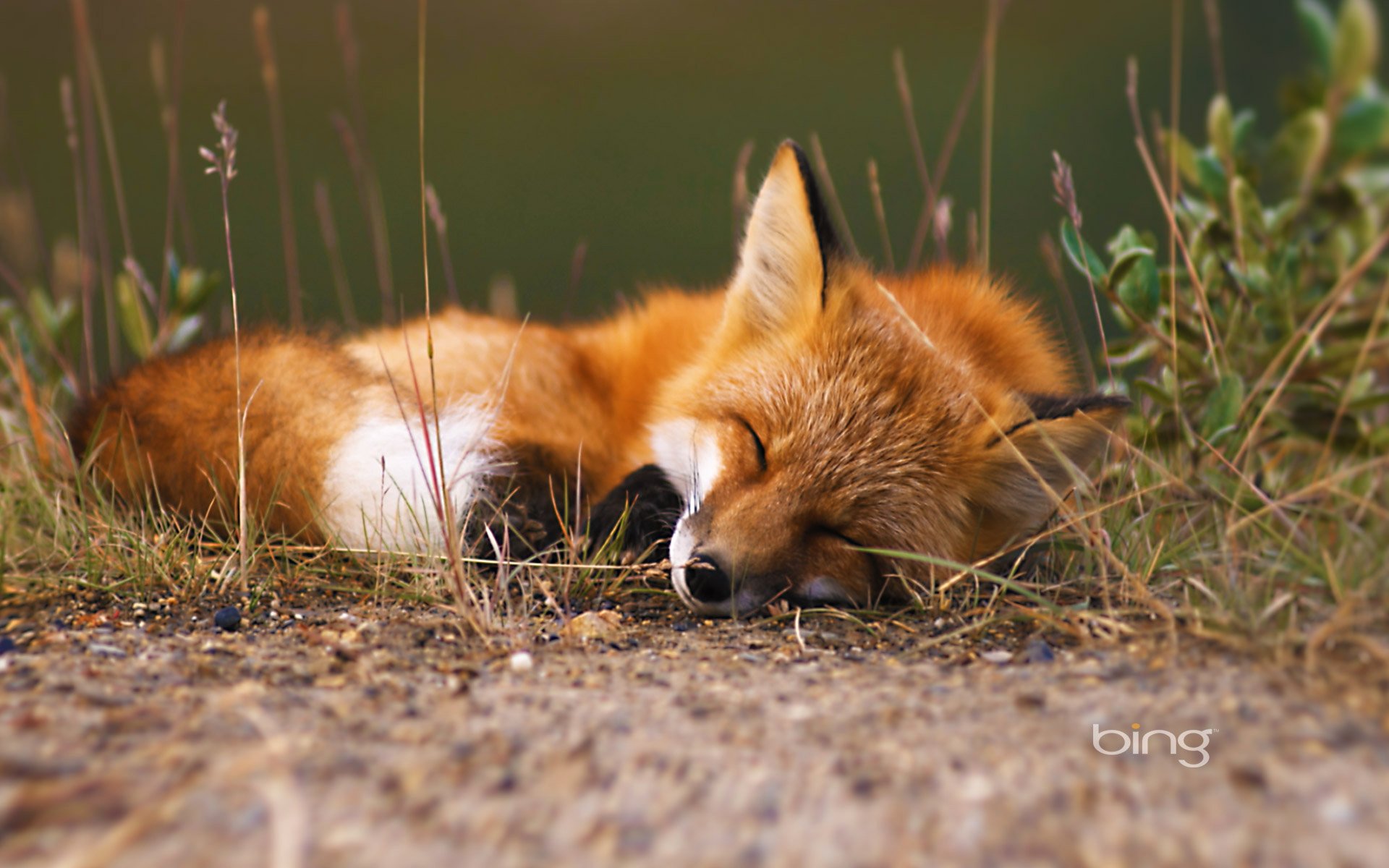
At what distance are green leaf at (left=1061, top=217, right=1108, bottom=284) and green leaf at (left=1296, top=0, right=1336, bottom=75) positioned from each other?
1.74ft

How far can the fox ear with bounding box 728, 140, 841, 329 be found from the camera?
199 cm

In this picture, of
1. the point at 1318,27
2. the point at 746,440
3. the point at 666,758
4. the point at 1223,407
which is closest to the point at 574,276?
the point at 746,440

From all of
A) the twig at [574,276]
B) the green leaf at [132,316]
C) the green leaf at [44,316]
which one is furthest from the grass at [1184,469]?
the twig at [574,276]

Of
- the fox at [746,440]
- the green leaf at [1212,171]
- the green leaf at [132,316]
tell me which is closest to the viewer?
the fox at [746,440]

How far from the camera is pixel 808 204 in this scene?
6.53 feet

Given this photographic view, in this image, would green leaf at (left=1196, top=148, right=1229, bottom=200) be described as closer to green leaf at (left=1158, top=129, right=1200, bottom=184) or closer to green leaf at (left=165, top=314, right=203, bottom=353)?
green leaf at (left=1158, top=129, right=1200, bottom=184)

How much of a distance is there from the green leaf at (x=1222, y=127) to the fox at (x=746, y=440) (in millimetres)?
605

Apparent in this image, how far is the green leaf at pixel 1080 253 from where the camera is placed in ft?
6.54

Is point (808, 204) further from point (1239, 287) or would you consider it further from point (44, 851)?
point (44, 851)

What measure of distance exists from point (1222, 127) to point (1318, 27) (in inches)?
12.2

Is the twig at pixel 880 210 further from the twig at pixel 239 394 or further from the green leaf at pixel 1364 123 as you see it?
the twig at pixel 239 394

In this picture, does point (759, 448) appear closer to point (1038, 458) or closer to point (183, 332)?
point (1038, 458)

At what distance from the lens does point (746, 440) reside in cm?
196


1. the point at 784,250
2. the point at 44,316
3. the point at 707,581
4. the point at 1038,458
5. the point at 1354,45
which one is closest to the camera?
the point at 1354,45
